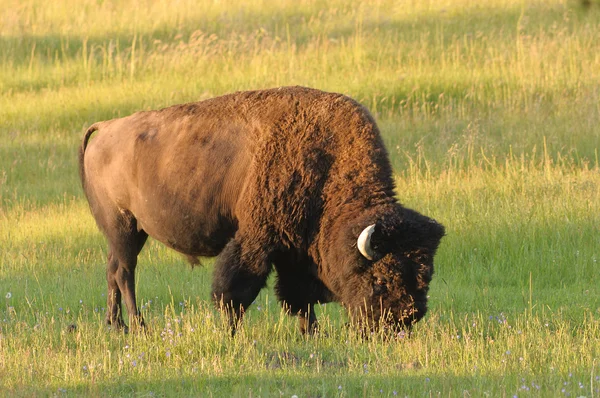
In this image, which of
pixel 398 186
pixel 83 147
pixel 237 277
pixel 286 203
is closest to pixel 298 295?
pixel 237 277

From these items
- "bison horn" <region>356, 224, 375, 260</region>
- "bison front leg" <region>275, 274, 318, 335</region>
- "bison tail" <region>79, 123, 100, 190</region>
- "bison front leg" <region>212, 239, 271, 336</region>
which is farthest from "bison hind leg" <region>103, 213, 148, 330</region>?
"bison horn" <region>356, 224, 375, 260</region>

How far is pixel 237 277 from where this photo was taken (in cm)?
759

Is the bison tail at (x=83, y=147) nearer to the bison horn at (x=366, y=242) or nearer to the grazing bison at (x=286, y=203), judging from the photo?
the grazing bison at (x=286, y=203)

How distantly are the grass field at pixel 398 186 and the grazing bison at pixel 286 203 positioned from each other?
368 mm

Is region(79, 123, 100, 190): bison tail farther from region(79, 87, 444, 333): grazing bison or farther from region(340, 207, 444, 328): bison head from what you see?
region(340, 207, 444, 328): bison head

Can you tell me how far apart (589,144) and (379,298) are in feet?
24.9

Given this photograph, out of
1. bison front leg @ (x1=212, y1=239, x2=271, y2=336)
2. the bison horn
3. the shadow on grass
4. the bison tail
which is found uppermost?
the bison tail

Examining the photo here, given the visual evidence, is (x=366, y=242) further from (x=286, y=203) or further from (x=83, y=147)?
(x=83, y=147)

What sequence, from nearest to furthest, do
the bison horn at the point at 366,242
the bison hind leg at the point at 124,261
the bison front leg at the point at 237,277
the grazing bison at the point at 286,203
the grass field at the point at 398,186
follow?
the grass field at the point at 398,186, the bison horn at the point at 366,242, the grazing bison at the point at 286,203, the bison front leg at the point at 237,277, the bison hind leg at the point at 124,261

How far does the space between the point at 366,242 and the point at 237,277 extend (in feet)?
3.72

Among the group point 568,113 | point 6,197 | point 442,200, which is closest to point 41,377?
point 442,200

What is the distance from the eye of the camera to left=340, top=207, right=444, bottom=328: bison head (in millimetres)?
7180

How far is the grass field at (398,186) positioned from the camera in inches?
256

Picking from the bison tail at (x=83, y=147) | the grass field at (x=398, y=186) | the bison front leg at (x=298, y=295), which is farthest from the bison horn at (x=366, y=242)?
the bison tail at (x=83, y=147)
